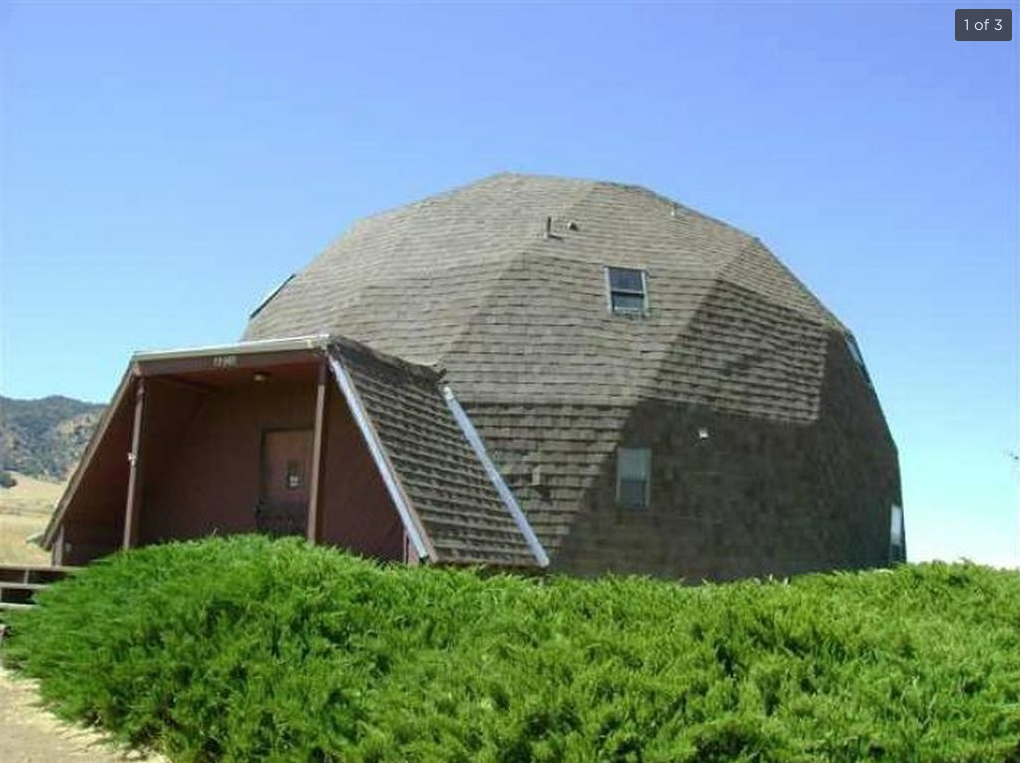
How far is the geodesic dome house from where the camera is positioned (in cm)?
1534

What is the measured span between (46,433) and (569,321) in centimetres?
14829

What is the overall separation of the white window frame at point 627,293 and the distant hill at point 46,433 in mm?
124768

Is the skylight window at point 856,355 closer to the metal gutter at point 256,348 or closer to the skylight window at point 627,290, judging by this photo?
the skylight window at point 627,290

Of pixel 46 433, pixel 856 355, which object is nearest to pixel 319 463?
pixel 856 355

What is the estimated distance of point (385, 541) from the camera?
50.2 feet

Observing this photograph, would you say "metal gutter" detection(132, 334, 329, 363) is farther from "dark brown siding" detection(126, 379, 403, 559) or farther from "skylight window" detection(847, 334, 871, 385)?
"skylight window" detection(847, 334, 871, 385)

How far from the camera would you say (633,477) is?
1709 centimetres

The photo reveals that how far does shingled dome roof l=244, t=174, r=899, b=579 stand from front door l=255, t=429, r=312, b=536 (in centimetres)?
241

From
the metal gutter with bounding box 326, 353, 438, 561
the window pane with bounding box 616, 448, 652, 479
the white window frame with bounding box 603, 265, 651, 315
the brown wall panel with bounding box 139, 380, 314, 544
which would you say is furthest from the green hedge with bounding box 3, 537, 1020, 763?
the white window frame with bounding box 603, 265, 651, 315

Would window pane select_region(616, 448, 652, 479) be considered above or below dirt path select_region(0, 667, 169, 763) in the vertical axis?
above

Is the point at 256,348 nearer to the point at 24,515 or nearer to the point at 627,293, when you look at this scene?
the point at 627,293

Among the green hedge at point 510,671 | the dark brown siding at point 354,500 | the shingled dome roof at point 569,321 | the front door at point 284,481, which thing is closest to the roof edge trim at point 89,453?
the front door at point 284,481

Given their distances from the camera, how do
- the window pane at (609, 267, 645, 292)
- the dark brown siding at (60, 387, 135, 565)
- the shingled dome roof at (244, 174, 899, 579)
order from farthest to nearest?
the window pane at (609, 267, 645, 292)
the shingled dome roof at (244, 174, 899, 579)
the dark brown siding at (60, 387, 135, 565)

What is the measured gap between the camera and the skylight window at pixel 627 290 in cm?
1908
